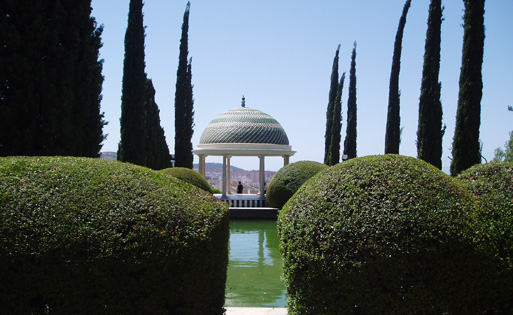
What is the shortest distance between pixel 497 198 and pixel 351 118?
80.9ft

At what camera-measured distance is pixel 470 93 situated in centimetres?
1578

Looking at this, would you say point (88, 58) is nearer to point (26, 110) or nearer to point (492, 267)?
point (26, 110)

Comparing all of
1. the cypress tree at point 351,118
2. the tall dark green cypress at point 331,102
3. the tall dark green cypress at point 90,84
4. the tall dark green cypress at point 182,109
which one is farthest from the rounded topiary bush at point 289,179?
the tall dark green cypress at point 331,102

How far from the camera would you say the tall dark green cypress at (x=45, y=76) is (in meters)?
10.3

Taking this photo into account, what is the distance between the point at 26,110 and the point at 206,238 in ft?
24.9

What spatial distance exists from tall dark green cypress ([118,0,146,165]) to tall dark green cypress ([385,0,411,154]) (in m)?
13.0

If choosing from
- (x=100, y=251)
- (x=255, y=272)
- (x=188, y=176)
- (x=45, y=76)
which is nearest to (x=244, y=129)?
(x=188, y=176)

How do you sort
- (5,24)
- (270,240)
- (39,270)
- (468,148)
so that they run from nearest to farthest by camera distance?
(39,270) → (5,24) → (270,240) → (468,148)

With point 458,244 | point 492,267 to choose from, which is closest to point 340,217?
point 458,244

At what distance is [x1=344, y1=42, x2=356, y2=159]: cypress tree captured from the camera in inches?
1137

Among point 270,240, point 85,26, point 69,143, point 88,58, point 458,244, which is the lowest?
point 270,240

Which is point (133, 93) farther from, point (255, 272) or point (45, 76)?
point (255, 272)

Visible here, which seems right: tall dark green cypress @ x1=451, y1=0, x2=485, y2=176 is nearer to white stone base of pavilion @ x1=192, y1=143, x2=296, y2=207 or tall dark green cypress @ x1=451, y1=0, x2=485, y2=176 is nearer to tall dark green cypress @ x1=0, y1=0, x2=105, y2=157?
tall dark green cypress @ x1=0, y1=0, x2=105, y2=157

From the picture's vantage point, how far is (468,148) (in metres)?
15.6
